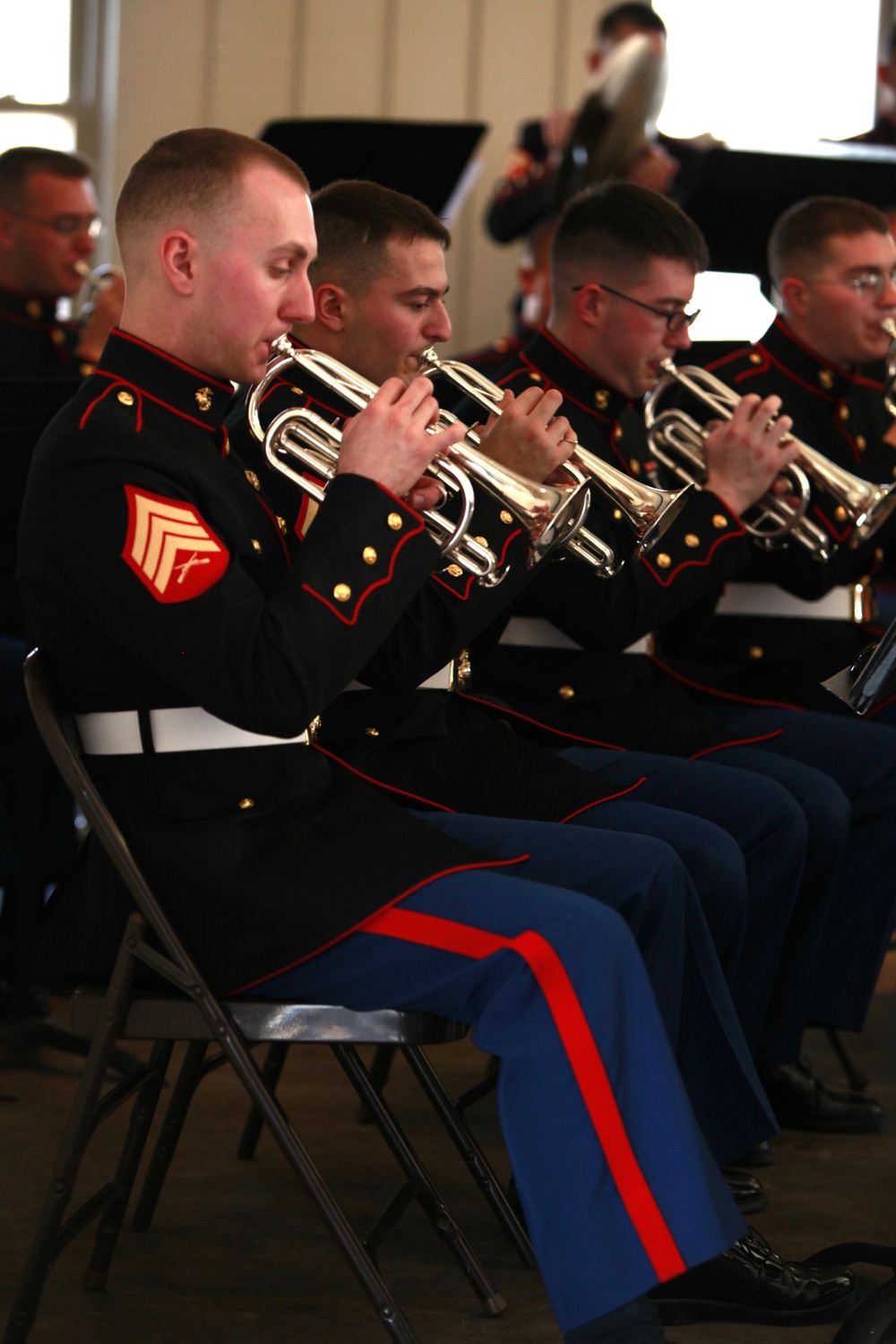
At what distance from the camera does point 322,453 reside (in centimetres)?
197

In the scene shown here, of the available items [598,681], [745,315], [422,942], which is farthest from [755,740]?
[745,315]

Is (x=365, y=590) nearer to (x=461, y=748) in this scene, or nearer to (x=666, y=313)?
(x=461, y=748)

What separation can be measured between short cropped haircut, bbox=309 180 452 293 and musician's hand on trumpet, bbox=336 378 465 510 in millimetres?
618

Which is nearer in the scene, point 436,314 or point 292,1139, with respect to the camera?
point 292,1139

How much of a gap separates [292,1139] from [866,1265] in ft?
Result: 2.85

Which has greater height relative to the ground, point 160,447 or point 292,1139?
point 160,447

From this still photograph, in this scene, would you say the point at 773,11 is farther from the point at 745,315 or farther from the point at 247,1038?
the point at 247,1038

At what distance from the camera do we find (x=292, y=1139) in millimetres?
1638

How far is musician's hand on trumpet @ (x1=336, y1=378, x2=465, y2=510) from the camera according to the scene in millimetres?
1749

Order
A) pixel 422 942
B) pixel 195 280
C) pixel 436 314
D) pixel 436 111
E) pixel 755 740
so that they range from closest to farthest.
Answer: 1. pixel 422 942
2. pixel 195 280
3. pixel 436 314
4. pixel 755 740
5. pixel 436 111

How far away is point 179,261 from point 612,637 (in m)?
0.95

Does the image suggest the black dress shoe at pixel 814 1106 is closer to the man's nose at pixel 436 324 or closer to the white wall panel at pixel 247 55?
the man's nose at pixel 436 324

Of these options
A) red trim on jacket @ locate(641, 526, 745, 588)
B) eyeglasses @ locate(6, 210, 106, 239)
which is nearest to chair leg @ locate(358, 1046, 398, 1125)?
red trim on jacket @ locate(641, 526, 745, 588)

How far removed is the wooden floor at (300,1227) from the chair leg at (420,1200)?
0.04 metres
